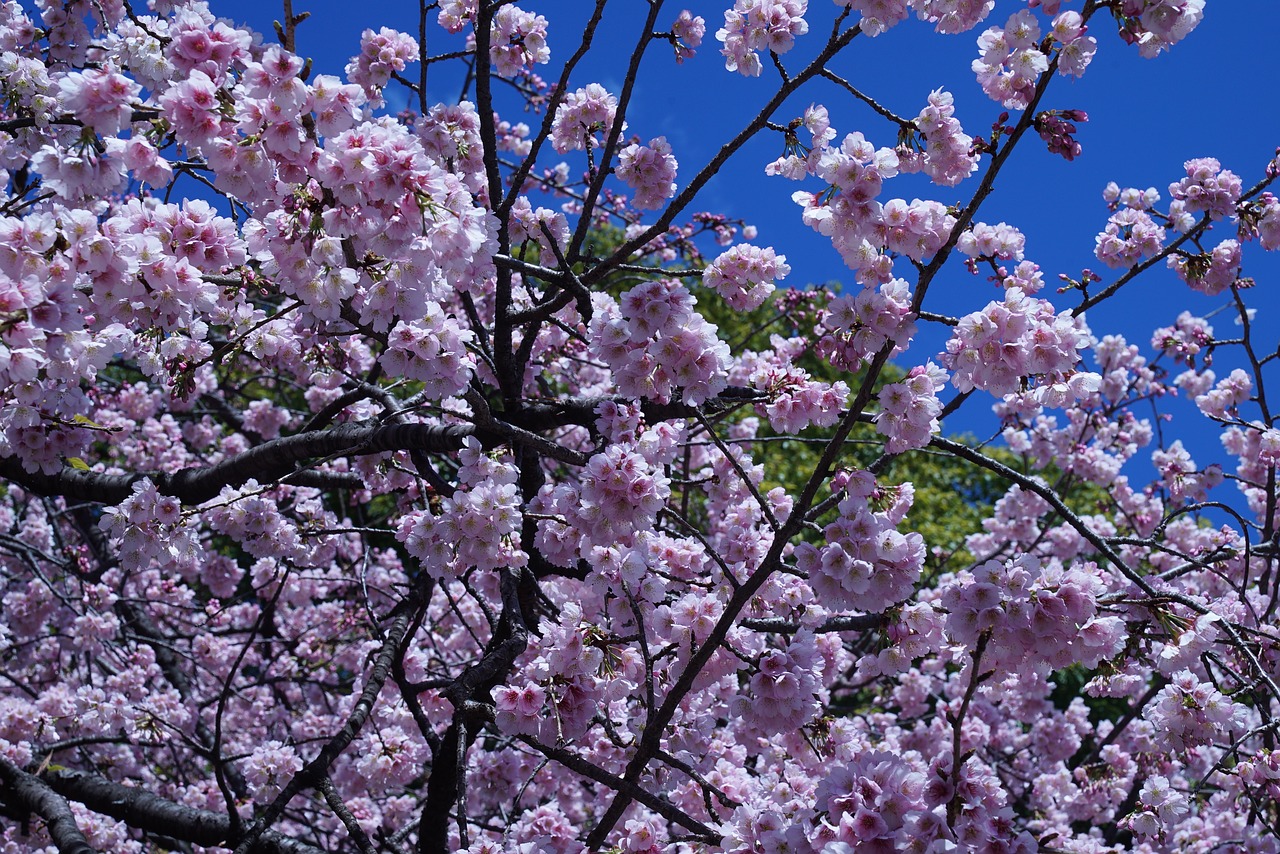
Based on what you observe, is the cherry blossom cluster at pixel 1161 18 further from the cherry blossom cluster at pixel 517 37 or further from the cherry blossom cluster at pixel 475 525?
the cherry blossom cluster at pixel 517 37

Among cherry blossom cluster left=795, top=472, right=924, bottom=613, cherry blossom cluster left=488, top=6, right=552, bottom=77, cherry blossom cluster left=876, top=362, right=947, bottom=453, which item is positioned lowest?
cherry blossom cluster left=795, top=472, right=924, bottom=613

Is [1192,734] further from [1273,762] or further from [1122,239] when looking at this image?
[1122,239]

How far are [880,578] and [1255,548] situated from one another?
2.06 m

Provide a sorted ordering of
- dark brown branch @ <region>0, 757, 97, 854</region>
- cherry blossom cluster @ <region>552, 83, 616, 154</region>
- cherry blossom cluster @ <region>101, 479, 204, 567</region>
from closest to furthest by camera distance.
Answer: cherry blossom cluster @ <region>101, 479, 204, 567</region>
dark brown branch @ <region>0, 757, 97, 854</region>
cherry blossom cluster @ <region>552, 83, 616, 154</region>

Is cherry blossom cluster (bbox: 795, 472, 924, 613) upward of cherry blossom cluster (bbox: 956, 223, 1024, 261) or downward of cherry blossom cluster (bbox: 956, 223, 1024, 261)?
downward

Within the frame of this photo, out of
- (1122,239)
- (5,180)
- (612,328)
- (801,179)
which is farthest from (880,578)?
(5,180)

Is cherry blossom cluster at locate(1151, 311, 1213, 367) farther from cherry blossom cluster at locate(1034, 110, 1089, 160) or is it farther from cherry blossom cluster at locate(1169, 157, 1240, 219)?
cherry blossom cluster at locate(1034, 110, 1089, 160)

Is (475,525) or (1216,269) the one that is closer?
(475,525)

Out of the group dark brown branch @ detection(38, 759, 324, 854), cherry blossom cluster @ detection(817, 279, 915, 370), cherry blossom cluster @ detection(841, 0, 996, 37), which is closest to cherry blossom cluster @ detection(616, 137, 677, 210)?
cherry blossom cluster @ detection(841, 0, 996, 37)

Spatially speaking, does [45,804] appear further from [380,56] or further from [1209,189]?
[1209,189]

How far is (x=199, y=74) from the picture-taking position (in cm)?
239

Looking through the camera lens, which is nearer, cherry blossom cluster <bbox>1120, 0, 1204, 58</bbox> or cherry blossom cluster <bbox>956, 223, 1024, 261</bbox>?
cherry blossom cluster <bbox>1120, 0, 1204, 58</bbox>

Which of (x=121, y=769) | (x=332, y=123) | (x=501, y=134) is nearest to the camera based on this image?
(x=332, y=123)

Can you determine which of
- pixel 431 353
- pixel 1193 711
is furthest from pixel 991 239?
pixel 431 353
